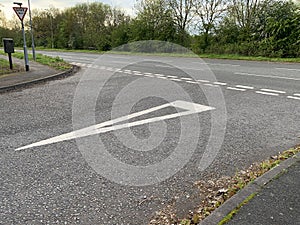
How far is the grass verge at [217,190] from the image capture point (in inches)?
96.9

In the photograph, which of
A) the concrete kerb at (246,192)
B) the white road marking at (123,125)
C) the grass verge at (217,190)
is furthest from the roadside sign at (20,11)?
the concrete kerb at (246,192)

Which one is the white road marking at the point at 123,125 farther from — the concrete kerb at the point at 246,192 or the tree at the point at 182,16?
the tree at the point at 182,16

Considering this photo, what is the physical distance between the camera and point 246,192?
2.71 meters

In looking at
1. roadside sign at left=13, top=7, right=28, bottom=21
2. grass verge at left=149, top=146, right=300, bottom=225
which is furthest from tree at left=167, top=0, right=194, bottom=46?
grass verge at left=149, top=146, right=300, bottom=225

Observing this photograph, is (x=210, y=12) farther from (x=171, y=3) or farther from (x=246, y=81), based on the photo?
(x=246, y=81)

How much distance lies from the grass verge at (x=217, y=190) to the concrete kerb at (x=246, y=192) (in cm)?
6

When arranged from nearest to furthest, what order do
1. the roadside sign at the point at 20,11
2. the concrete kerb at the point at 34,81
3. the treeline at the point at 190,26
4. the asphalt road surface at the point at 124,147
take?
the asphalt road surface at the point at 124,147 < the concrete kerb at the point at 34,81 < the roadside sign at the point at 20,11 < the treeline at the point at 190,26

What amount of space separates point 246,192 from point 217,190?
33 cm

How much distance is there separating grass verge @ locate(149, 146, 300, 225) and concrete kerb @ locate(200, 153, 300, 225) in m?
0.06

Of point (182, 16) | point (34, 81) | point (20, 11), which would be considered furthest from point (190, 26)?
point (34, 81)

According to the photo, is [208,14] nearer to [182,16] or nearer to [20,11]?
[182,16]

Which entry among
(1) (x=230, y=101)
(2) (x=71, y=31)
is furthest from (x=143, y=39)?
(1) (x=230, y=101)

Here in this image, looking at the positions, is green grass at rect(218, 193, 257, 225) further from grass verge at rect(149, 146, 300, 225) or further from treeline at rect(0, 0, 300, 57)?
treeline at rect(0, 0, 300, 57)

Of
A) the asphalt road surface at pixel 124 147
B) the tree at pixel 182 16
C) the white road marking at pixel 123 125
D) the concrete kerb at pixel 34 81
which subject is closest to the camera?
the asphalt road surface at pixel 124 147
